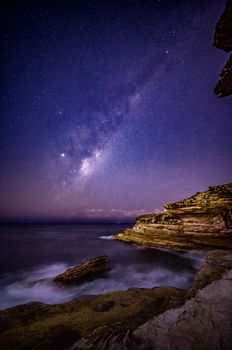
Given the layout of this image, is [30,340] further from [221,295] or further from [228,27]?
[228,27]

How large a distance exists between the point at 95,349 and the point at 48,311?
3.57m

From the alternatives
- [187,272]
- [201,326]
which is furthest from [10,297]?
[187,272]

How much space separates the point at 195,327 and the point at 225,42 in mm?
10266

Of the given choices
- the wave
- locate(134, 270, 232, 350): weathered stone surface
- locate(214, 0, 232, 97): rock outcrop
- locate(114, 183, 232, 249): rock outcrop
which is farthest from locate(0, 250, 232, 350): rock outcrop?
locate(114, 183, 232, 249): rock outcrop

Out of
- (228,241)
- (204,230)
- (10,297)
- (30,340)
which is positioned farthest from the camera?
(204,230)

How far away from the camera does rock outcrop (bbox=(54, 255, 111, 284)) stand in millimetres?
9766

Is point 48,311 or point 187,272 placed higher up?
point 48,311

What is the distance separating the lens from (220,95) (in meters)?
9.74

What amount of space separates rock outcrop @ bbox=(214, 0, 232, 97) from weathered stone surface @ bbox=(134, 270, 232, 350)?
30.1ft

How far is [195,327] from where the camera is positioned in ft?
11.3

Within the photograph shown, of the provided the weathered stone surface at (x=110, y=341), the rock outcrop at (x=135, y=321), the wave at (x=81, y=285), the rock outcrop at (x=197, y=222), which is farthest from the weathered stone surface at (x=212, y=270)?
the rock outcrop at (x=197, y=222)

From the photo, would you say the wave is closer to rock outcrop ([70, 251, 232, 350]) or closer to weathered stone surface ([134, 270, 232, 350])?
rock outcrop ([70, 251, 232, 350])

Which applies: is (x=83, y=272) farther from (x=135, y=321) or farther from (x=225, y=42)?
(x=225, y=42)

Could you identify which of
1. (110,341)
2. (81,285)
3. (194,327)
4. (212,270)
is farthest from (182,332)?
(81,285)
